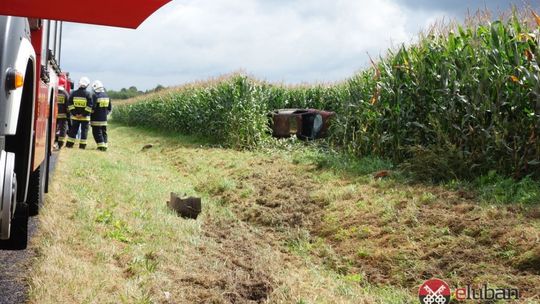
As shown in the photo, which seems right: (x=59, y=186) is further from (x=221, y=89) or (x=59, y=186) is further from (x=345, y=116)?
(x=221, y=89)

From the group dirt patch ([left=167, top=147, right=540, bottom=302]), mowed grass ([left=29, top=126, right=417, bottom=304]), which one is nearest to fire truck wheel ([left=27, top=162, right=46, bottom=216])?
mowed grass ([left=29, top=126, right=417, bottom=304])

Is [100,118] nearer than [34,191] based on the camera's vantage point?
No

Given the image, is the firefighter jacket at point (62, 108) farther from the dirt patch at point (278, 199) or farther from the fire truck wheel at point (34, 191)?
the fire truck wheel at point (34, 191)

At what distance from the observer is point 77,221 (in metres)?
5.20

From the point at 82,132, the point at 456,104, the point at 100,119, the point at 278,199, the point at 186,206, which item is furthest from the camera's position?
the point at 100,119

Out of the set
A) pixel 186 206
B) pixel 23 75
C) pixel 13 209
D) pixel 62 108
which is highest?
pixel 23 75

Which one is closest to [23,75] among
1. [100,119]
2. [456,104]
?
[456,104]

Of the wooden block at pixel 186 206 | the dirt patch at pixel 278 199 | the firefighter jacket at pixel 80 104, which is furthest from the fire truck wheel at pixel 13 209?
the firefighter jacket at pixel 80 104

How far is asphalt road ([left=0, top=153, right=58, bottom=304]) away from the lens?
11.0 ft

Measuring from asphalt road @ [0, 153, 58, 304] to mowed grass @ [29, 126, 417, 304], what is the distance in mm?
92

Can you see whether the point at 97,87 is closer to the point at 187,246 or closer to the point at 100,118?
the point at 100,118

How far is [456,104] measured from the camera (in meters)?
7.35

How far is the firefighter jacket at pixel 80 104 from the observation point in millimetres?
12914

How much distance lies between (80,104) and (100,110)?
34.9 inches
